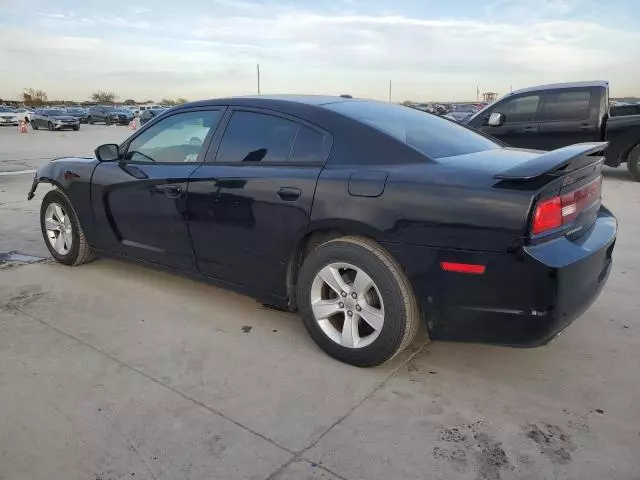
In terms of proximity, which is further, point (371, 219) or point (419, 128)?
point (419, 128)

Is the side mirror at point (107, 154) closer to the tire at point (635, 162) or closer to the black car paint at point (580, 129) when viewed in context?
the black car paint at point (580, 129)

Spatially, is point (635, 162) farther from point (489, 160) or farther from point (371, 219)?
point (371, 219)

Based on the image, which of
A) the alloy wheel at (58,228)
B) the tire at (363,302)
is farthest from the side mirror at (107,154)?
the tire at (363,302)

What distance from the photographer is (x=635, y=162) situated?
904cm

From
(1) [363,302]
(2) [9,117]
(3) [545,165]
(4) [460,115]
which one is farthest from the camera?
(2) [9,117]

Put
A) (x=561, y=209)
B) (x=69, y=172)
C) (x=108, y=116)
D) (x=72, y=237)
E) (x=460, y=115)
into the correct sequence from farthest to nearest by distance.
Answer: (x=108, y=116) → (x=460, y=115) → (x=72, y=237) → (x=69, y=172) → (x=561, y=209)

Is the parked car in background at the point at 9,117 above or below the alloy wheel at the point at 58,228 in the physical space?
above

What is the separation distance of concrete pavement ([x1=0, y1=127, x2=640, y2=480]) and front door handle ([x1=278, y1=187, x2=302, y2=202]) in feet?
2.90

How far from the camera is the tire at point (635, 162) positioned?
8.97 m

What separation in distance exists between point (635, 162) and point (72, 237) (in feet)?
28.8

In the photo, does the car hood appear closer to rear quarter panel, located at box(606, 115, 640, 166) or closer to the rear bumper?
the rear bumper

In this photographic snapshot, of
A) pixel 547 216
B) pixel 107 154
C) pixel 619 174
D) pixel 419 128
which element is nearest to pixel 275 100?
pixel 419 128

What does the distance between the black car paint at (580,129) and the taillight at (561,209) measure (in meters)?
6.49

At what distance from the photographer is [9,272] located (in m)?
4.54
